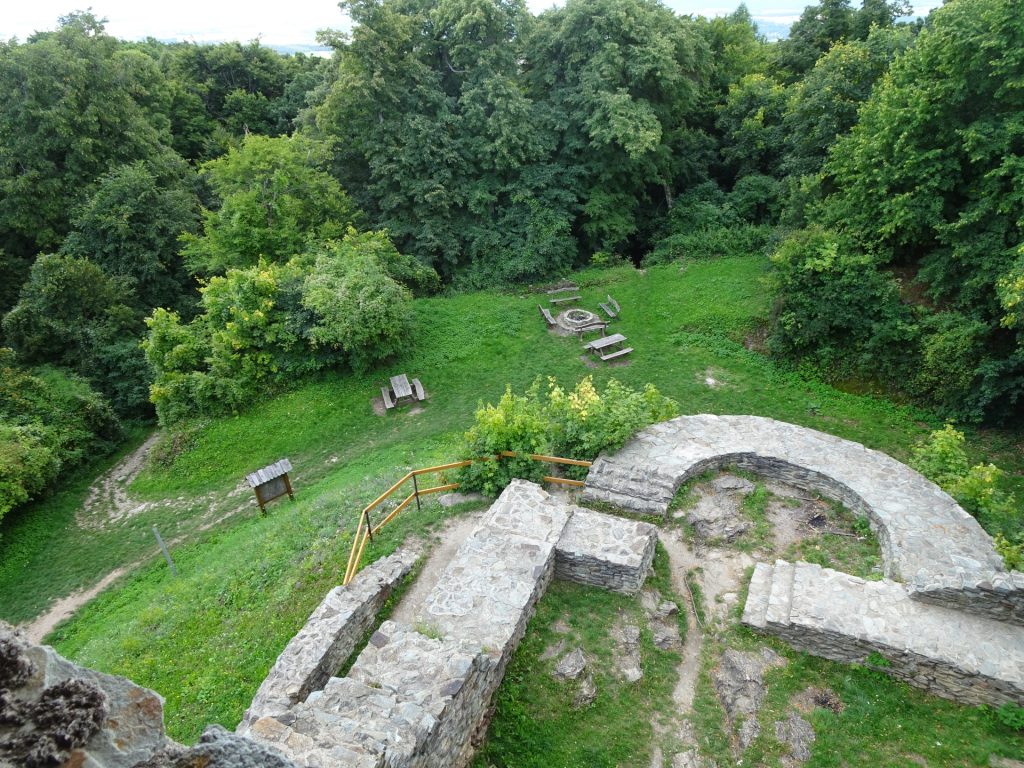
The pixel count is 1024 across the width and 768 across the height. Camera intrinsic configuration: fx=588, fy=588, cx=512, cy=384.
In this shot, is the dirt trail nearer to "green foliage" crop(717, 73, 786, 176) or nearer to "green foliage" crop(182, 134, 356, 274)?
"green foliage" crop(182, 134, 356, 274)

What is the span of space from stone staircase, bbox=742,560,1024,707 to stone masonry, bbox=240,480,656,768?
2.19 m

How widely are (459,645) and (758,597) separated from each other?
15.4 feet

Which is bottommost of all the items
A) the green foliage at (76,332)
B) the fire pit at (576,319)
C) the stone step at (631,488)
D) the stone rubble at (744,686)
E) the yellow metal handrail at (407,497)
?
the stone rubble at (744,686)

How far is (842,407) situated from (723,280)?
811 cm

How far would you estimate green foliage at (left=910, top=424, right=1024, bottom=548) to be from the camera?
31.6 ft

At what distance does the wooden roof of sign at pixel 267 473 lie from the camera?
44.8ft

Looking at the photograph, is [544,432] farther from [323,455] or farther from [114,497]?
[114,497]

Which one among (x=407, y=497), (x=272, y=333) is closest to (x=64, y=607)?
(x=407, y=497)

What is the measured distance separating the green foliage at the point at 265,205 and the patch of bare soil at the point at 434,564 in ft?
52.2

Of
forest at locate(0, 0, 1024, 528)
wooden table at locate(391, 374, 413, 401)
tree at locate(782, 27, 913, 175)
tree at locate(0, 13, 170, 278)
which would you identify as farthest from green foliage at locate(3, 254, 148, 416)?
tree at locate(782, 27, 913, 175)

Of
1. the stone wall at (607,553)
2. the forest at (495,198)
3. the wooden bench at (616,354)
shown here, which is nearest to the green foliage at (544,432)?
the stone wall at (607,553)

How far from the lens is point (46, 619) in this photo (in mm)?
13383

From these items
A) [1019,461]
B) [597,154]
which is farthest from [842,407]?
[597,154]

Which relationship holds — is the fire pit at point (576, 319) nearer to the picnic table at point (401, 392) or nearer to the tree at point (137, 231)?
the picnic table at point (401, 392)
